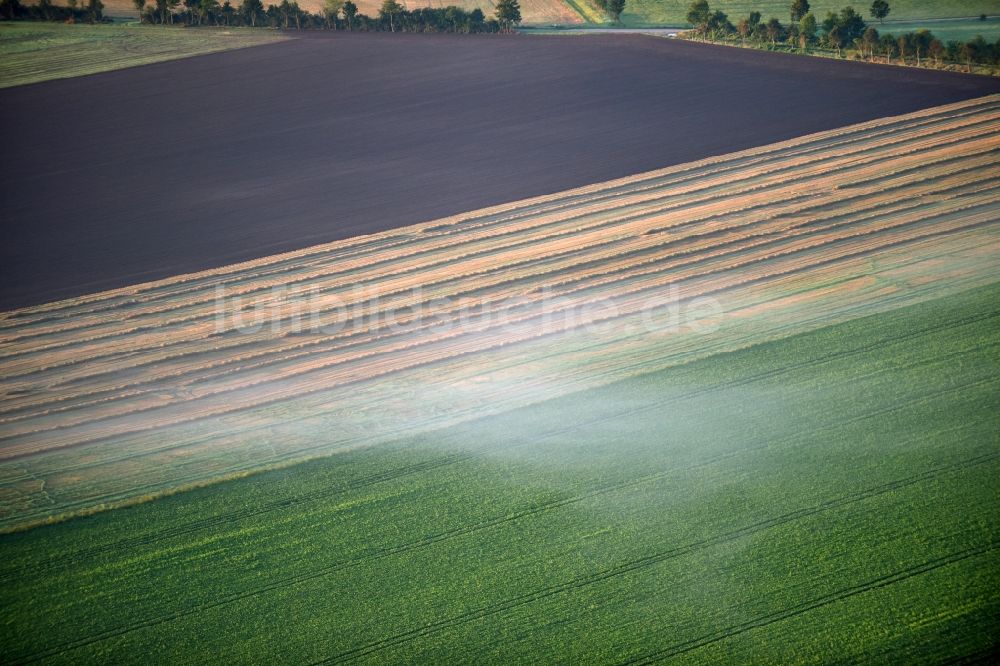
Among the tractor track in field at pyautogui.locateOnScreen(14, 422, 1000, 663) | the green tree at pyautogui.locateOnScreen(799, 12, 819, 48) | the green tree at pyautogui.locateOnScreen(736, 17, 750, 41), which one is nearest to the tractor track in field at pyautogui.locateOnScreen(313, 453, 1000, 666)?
the tractor track in field at pyautogui.locateOnScreen(14, 422, 1000, 663)

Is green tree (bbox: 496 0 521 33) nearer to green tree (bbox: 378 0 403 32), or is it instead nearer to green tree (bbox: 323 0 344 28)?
green tree (bbox: 378 0 403 32)

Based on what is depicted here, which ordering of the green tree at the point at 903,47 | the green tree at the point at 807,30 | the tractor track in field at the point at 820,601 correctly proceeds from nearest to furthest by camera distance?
the tractor track in field at the point at 820,601
the green tree at the point at 903,47
the green tree at the point at 807,30

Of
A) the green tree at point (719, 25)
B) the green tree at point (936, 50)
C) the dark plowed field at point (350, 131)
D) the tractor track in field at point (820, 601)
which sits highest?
the green tree at point (719, 25)

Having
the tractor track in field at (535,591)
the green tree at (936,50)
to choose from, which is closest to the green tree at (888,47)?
the green tree at (936,50)

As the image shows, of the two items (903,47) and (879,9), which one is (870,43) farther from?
(879,9)

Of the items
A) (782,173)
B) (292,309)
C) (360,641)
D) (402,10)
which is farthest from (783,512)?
(402,10)

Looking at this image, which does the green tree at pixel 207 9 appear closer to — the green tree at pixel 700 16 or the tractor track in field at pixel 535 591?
the green tree at pixel 700 16

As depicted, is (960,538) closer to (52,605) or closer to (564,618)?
(564,618)
